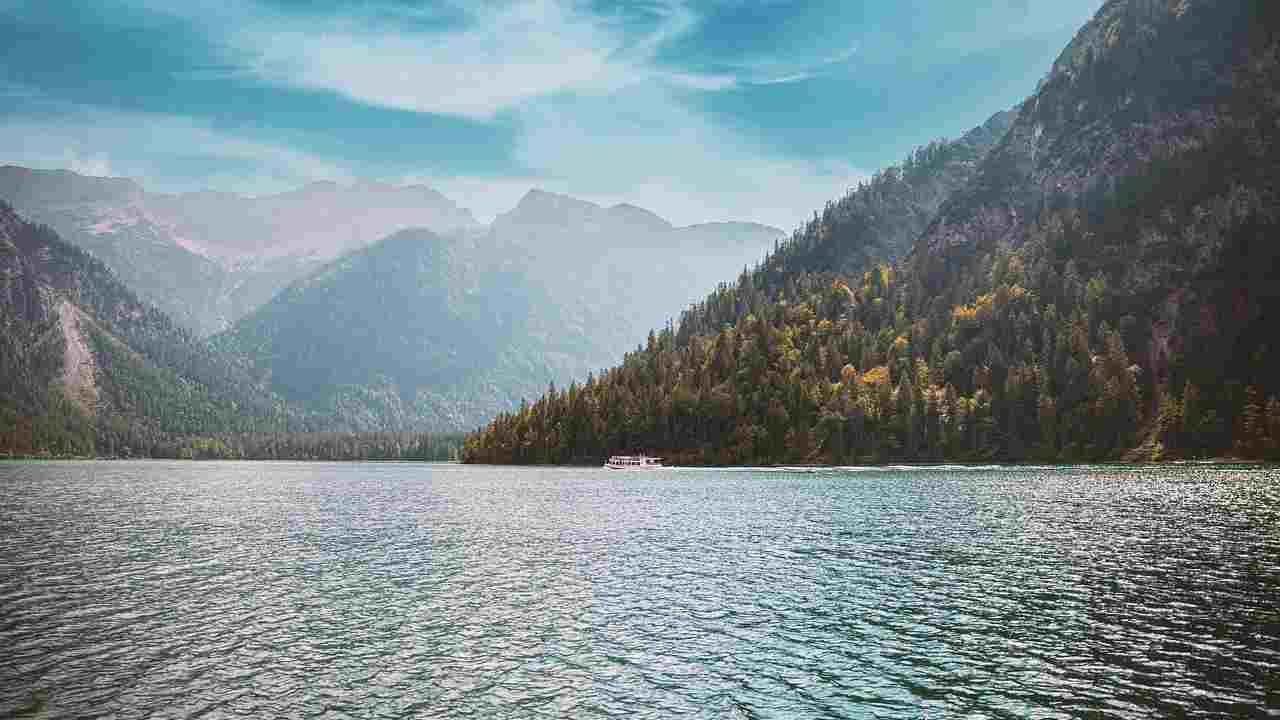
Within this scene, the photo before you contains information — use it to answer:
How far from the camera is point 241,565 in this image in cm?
7469

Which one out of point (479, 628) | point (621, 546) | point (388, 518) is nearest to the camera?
point (479, 628)

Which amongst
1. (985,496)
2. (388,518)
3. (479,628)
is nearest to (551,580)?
(479,628)

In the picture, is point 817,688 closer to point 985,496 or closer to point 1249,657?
point 1249,657

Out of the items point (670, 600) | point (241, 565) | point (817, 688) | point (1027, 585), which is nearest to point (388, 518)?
point (241, 565)

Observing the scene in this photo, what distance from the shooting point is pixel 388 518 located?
122 meters

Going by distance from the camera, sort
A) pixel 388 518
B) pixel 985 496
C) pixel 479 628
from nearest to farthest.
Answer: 1. pixel 479 628
2. pixel 388 518
3. pixel 985 496

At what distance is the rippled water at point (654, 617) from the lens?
122ft

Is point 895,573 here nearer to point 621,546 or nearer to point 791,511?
point 621,546

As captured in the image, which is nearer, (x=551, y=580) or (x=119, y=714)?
(x=119, y=714)

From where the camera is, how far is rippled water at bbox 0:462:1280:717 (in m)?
37.3

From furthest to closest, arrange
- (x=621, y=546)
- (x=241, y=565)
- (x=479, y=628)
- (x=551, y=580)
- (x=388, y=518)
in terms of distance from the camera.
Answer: (x=388, y=518), (x=621, y=546), (x=241, y=565), (x=551, y=580), (x=479, y=628)

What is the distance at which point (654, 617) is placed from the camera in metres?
53.7

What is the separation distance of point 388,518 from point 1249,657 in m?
102

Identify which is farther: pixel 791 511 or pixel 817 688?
pixel 791 511
